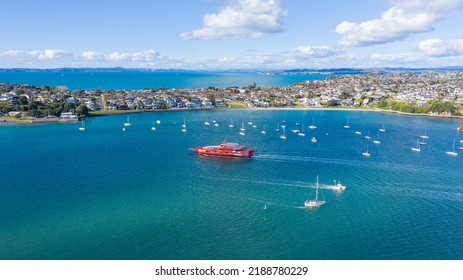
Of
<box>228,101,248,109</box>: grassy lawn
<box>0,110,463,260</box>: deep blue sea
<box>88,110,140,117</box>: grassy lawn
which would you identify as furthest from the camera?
<box>228,101,248,109</box>: grassy lawn

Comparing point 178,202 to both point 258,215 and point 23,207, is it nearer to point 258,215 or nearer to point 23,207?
point 258,215

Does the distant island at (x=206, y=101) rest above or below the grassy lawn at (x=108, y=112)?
above

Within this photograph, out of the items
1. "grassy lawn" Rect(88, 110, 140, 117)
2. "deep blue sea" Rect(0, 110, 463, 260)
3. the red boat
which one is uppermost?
"grassy lawn" Rect(88, 110, 140, 117)

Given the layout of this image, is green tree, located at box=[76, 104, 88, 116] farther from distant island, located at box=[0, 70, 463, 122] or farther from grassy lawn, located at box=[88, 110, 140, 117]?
grassy lawn, located at box=[88, 110, 140, 117]

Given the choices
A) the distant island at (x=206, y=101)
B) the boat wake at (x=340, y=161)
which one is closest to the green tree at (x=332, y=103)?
the distant island at (x=206, y=101)

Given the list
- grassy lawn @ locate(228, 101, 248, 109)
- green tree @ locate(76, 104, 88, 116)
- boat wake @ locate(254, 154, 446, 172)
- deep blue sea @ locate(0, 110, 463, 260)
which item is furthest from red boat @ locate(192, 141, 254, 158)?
grassy lawn @ locate(228, 101, 248, 109)

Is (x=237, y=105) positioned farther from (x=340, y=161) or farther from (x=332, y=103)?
(x=340, y=161)

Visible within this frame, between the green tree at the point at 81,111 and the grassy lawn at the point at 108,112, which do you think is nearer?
the green tree at the point at 81,111

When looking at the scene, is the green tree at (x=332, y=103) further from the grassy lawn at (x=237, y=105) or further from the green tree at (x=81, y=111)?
the green tree at (x=81, y=111)

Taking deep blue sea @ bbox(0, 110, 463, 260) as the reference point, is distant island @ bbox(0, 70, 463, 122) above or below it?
above
